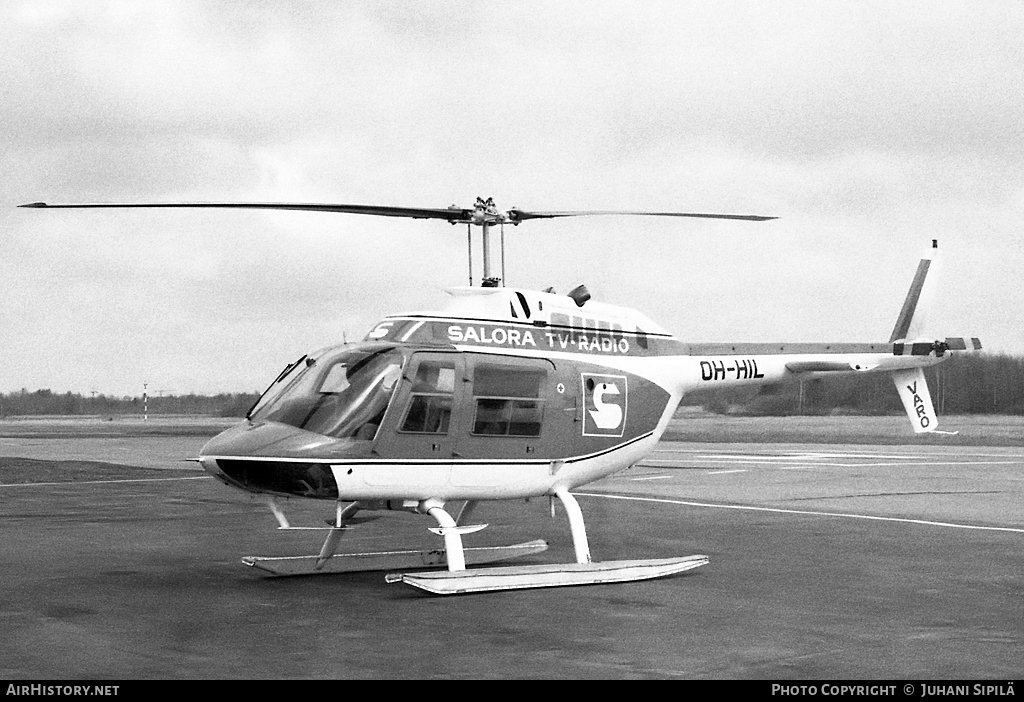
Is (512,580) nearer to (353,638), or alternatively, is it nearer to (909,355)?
(353,638)

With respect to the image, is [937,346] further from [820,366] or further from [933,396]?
[933,396]

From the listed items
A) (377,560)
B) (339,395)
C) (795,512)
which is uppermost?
(339,395)

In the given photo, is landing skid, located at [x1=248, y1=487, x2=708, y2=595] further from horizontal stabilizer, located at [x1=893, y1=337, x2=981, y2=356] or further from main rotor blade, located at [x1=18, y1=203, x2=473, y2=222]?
horizontal stabilizer, located at [x1=893, y1=337, x2=981, y2=356]

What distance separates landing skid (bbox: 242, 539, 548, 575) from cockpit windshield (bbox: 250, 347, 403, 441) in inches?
84.5

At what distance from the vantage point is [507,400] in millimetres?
15250

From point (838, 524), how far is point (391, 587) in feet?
30.6

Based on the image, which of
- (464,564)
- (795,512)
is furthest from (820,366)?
(464,564)

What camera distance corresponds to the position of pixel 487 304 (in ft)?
50.8

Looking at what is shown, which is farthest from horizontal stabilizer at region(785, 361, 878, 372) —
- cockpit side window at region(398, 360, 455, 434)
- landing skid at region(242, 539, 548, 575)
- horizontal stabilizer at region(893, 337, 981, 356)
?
cockpit side window at region(398, 360, 455, 434)

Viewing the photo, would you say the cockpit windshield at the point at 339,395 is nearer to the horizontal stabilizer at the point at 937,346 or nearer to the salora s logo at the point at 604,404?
the salora s logo at the point at 604,404

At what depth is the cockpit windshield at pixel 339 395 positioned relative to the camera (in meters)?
14.1

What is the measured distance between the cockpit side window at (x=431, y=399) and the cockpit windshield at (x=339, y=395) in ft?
0.97

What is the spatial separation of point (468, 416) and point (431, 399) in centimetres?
53
